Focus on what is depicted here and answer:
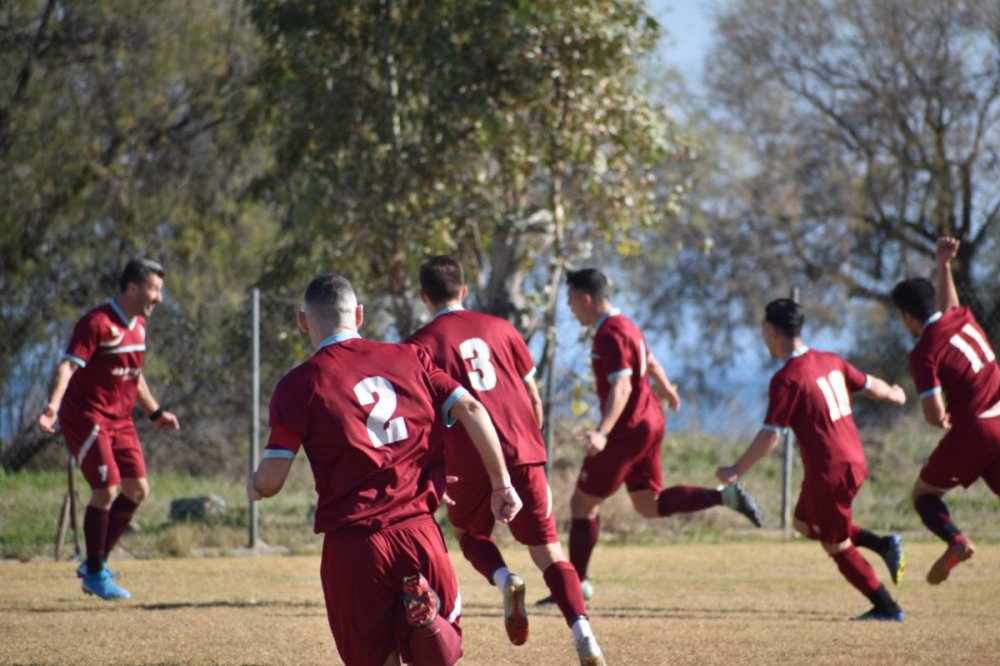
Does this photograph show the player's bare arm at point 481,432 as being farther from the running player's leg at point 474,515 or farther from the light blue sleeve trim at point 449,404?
the running player's leg at point 474,515

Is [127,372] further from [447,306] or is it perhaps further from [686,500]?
[686,500]

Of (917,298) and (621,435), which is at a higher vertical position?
(917,298)

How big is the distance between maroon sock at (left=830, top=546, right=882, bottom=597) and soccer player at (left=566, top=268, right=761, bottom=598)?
1.84 ft

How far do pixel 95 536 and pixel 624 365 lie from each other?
12.2ft

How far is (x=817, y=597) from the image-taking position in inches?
345

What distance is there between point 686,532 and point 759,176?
13.0 m

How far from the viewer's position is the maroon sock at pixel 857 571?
7605 mm

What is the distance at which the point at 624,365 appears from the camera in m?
8.04

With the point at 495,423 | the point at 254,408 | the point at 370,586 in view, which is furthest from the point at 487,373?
the point at 254,408

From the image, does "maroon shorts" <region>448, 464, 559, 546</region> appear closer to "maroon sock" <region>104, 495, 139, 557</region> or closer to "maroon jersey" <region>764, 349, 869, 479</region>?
"maroon jersey" <region>764, 349, 869, 479</region>

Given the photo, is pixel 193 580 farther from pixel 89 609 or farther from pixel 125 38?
pixel 125 38

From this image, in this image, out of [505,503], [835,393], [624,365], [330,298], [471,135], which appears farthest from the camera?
[471,135]

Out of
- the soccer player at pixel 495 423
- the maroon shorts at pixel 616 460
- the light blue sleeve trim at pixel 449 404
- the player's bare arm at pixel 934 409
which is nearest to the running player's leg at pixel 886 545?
the player's bare arm at pixel 934 409

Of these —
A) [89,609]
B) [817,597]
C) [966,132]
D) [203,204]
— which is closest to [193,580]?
[89,609]
